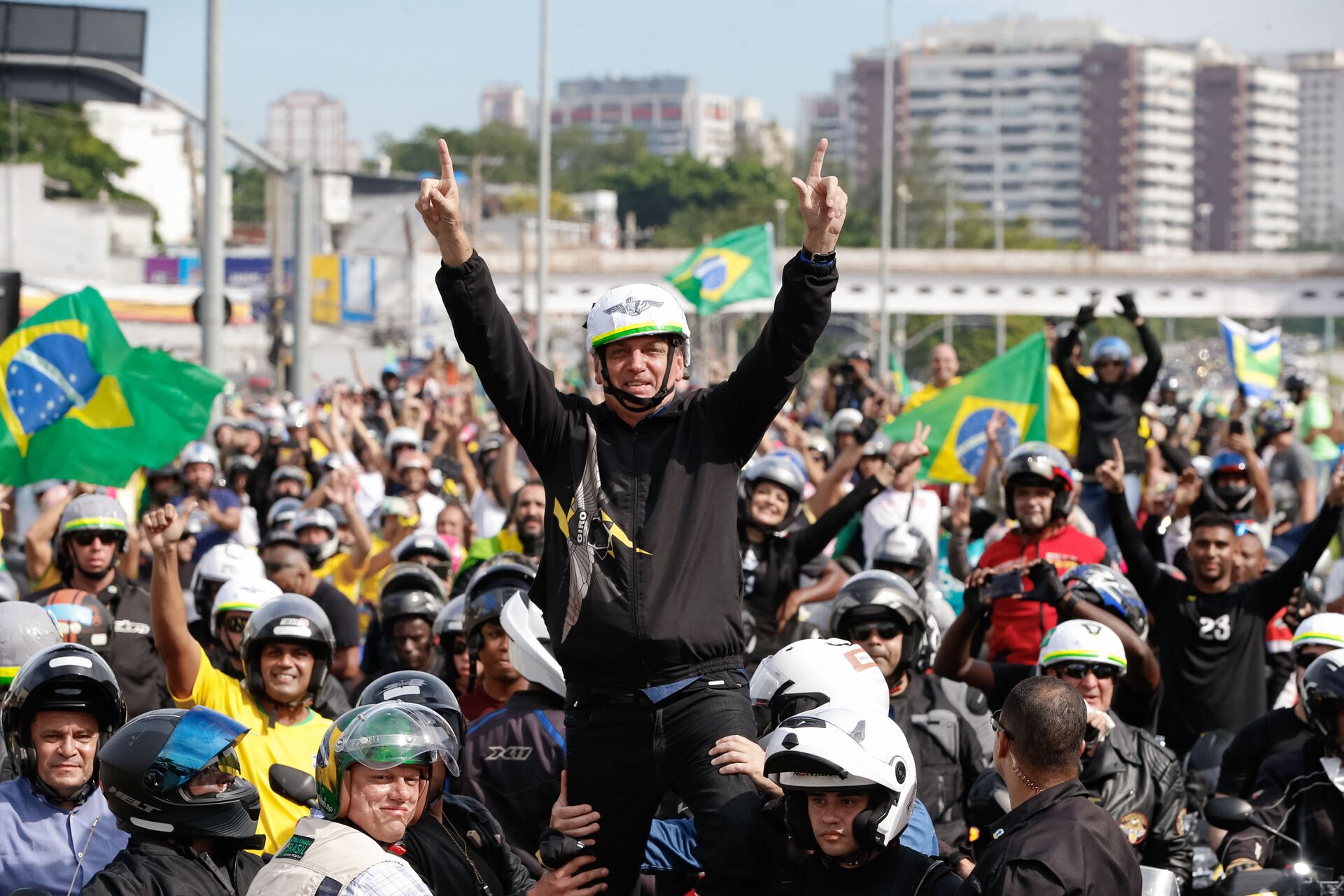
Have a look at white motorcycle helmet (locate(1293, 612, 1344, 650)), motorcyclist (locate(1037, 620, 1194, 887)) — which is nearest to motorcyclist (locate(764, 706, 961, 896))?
motorcyclist (locate(1037, 620, 1194, 887))

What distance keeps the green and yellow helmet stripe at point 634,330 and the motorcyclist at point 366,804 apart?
1319mm

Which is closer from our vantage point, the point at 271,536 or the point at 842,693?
the point at 842,693

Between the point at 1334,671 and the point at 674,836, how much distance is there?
3080mm

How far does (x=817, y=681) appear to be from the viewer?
626cm

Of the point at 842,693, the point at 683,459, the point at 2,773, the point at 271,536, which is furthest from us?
the point at 271,536

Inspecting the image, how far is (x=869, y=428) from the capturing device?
1251cm

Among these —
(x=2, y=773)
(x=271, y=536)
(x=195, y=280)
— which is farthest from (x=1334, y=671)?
(x=195, y=280)

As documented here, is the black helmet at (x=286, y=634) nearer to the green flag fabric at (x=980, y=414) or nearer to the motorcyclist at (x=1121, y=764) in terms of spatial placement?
the motorcyclist at (x=1121, y=764)

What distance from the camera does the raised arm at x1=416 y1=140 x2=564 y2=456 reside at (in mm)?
5383

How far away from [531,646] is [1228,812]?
9.28 ft

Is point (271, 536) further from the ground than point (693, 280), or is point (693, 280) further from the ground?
point (693, 280)

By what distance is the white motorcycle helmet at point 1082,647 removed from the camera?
298 inches

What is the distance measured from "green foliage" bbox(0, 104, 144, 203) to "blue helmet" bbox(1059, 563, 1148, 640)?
80.8 meters

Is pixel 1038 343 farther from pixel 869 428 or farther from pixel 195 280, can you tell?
pixel 195 280
